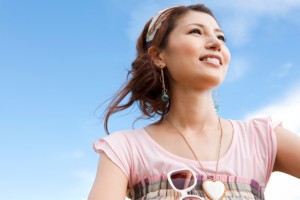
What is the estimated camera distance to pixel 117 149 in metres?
2.75

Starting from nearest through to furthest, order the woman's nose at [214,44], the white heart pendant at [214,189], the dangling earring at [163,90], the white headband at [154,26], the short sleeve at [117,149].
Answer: the white heart pendant at [214,189], the short sleeve at [117,149], the woman's nose at [214,44], the dangling earring at [163,90], the white headband at [154,26]

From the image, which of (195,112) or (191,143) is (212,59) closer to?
(195,112)

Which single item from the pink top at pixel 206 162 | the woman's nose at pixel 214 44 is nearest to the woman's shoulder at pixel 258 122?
the pink top at pixel 206 162

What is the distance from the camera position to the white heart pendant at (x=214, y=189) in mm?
2459

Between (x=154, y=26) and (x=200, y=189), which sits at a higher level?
(x=154, y=26)

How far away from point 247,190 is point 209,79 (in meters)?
0.66

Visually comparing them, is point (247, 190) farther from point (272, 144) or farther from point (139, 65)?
point (139, 65)

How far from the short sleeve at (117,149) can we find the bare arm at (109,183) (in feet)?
0.09

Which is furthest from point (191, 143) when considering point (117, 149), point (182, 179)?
point (117, 149)

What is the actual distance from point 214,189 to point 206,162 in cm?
20

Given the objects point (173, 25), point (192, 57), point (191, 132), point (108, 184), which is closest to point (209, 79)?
point (192, 57)

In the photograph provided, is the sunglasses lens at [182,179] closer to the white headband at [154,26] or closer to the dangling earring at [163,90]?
the dangling earring at [163,90]

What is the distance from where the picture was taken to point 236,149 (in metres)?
2.75

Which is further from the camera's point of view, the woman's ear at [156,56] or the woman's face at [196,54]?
the woman's ear at [156,56]
